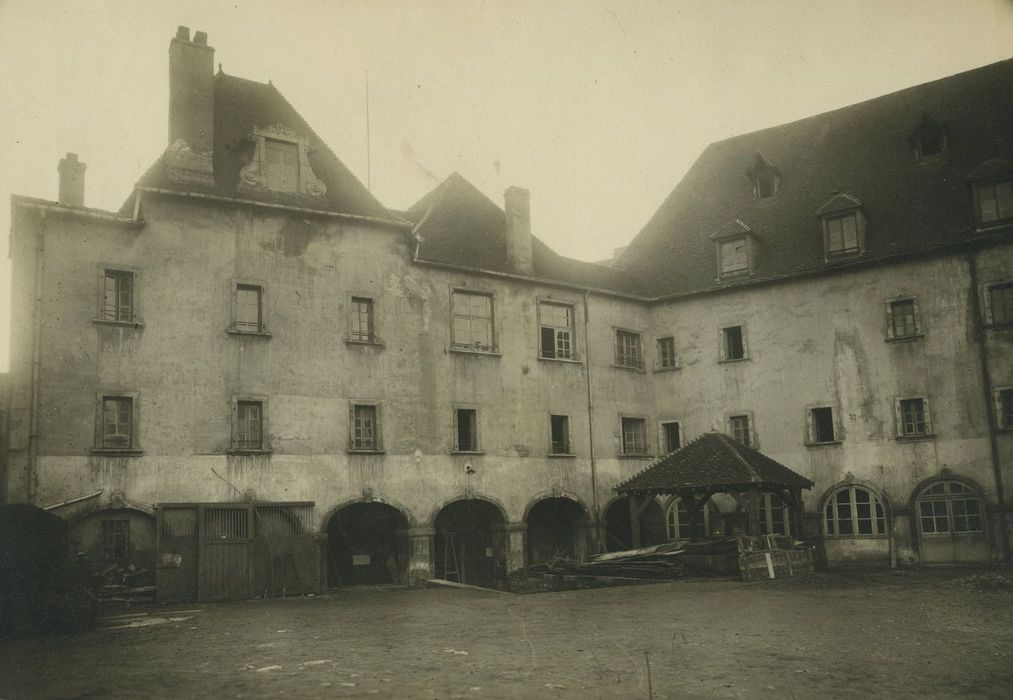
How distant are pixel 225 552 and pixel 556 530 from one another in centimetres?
1126

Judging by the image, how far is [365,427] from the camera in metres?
25.1

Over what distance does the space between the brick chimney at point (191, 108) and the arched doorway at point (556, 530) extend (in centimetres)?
1404

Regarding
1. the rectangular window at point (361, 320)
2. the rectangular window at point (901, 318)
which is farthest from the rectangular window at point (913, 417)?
the rectangular window at point (361, 320)

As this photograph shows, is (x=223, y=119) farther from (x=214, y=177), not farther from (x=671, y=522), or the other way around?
(x=671, y=522)

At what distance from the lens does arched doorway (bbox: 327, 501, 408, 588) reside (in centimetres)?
2519

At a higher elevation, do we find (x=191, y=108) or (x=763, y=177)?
(x=763, y=177)

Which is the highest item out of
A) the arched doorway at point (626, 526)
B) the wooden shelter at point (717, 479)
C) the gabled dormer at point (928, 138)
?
the gabled dormer at point (928, 138)

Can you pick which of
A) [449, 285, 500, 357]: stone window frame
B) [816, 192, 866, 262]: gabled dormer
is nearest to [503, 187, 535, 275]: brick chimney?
[449, 285, 500, 357]: stone window frame

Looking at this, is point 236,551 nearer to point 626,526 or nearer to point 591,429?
point 591,429

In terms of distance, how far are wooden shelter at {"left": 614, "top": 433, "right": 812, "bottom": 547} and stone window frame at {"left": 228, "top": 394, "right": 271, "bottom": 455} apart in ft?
32.9

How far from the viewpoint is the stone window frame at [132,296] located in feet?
71.8

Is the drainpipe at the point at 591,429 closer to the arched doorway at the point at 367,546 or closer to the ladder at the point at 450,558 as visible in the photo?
the ladder at the point at 450,558

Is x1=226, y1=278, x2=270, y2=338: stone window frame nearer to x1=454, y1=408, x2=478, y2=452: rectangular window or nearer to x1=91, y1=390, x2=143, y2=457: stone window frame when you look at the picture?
x1=91, y1=390, x2=143, y2=457: stone window frame

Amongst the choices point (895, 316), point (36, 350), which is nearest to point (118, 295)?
point (36, 350)
